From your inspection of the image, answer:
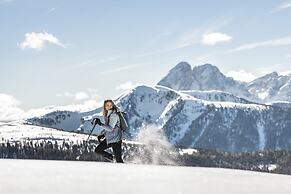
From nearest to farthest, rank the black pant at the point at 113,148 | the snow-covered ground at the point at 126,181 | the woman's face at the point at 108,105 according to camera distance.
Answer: the snow-covered ground at the point at 126,181, the woman's face at the point at 108,105, the black pant at the point at 113,148

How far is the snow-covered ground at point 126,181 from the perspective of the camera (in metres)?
8.56

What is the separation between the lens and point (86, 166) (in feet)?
38.2

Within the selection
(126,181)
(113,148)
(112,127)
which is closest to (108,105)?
(112,127)

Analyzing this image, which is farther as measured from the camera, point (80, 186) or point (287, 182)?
point (287, 182)

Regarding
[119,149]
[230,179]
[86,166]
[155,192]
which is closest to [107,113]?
[119,149]

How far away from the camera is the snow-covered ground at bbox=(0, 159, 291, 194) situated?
28.1 ft

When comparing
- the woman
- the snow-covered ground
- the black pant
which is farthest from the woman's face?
the snow-covered ground

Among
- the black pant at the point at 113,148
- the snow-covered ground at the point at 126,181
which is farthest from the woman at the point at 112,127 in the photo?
the snow-covered ground at the point at 126,181

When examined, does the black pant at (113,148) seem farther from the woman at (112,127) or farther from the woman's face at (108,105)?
the woman's face at (108,105)

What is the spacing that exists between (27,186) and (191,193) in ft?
9.26

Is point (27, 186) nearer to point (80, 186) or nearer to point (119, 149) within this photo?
point (80, 186)

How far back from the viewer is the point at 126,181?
934cm

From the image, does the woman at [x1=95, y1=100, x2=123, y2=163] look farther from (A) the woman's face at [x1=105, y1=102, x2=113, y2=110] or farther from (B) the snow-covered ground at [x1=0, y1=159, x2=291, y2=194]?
(B) the snow-covered ground at [x1=0, y1=159, x2=291, y2=194]

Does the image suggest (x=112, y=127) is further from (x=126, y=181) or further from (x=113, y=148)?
(x=126, y=181)
